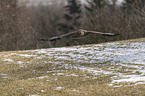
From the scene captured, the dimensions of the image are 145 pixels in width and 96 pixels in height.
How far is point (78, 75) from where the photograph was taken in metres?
13.3

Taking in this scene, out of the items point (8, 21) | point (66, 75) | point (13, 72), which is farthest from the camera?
point (8, 21)

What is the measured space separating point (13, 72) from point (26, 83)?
347 centimetres

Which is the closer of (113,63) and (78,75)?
(78,75)

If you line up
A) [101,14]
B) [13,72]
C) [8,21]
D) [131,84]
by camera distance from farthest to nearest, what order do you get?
[8,21] < [101,14] < [13,72] < [131,84]

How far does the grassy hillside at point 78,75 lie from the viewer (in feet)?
32.9

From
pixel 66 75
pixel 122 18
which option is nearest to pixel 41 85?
pixel 66 75

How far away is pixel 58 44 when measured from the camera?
3722 cm

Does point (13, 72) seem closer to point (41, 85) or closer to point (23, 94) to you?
point (41, 85)

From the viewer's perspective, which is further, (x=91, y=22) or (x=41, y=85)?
(x=91, y=22)

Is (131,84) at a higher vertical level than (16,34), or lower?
lower

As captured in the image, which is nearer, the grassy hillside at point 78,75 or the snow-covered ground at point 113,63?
the grassy hillside at point 78,75

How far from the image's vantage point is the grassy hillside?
1002 cm

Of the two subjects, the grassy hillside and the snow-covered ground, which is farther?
the snow-covered ground

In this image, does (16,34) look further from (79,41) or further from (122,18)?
(122,18)
